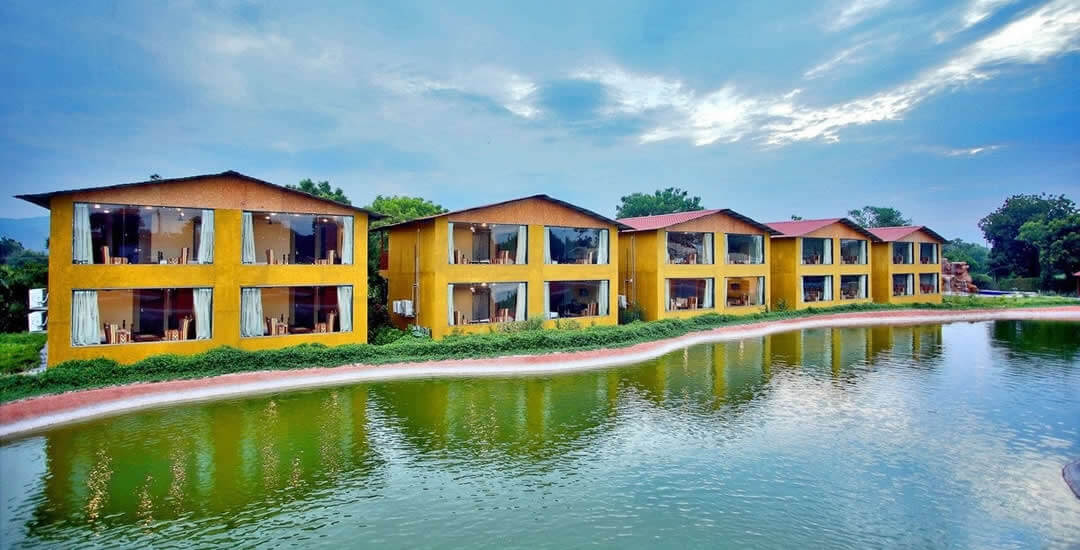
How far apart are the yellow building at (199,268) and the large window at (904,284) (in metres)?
39.0

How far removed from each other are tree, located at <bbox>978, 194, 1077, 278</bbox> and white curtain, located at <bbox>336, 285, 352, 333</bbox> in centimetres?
6654

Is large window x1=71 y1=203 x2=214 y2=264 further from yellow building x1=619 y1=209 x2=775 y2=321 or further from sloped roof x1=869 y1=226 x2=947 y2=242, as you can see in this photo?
sloped roof x1=869 y1=226 x2=947 y2=242

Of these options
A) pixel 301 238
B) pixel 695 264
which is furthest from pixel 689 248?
pixel 301 238

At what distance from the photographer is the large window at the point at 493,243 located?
2372 centimetres

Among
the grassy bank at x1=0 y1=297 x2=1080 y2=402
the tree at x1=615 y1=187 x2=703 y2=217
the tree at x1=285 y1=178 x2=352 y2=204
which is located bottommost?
the grassy bank at x1=0 y1=297 x2=1080 y2=402

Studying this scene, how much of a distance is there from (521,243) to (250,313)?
10925 millimetres

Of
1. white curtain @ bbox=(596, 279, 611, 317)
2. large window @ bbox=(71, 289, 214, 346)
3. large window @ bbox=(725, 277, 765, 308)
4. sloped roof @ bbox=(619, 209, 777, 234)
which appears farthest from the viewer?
large window @ bbox=(725, 277, 765, 308)

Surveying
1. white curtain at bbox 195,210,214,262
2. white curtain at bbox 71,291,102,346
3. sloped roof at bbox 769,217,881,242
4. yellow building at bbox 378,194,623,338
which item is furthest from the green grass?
sloped roof at bbox 769,217,881,242

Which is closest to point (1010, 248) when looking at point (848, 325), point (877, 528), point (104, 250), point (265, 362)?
point (848, 325)

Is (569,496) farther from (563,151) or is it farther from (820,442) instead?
(563,151)

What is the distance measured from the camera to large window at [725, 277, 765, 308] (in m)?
33.4

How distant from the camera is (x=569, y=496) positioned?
9500 mm

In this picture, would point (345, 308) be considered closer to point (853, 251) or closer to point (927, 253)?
point (853, 251)

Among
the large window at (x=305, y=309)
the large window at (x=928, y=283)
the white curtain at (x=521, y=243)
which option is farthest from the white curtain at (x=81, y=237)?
the large window at (x=928, y=283)
